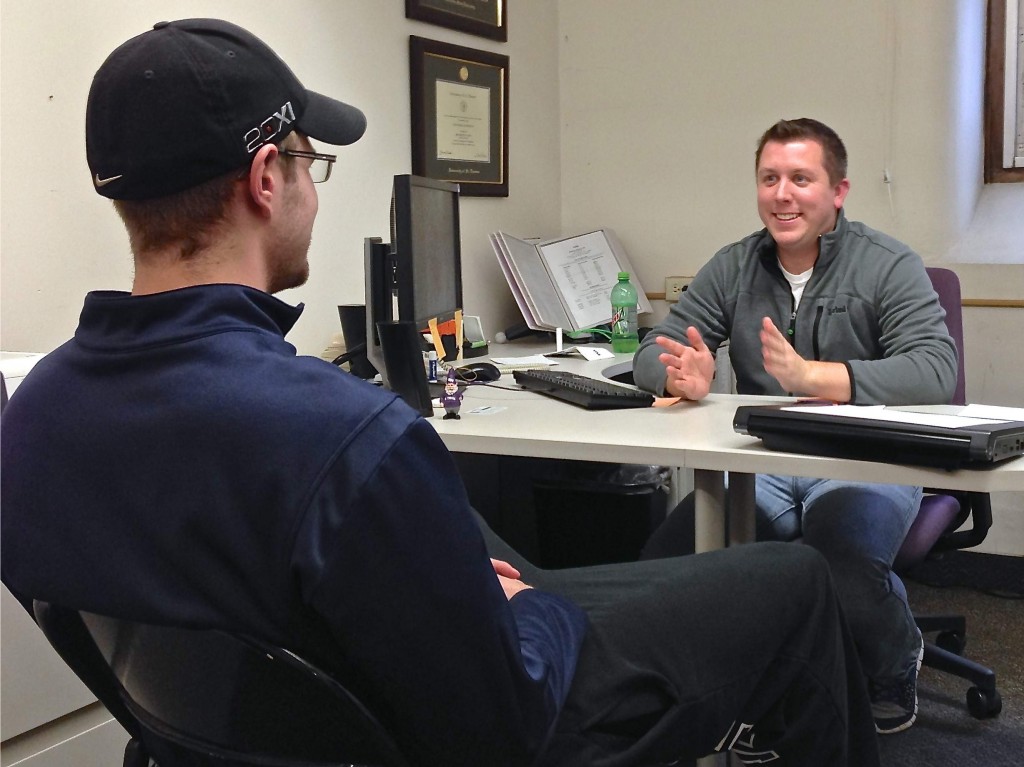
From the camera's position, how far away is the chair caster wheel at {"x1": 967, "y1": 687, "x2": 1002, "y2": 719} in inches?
82.6

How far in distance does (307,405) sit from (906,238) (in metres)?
2.75

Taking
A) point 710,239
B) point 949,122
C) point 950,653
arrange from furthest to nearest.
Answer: point 710,239
point 949,122
point 950,653

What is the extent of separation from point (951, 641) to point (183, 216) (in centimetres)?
208

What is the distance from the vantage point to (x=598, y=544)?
2516 millimetres

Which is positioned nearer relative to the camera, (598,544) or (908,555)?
(908,555)

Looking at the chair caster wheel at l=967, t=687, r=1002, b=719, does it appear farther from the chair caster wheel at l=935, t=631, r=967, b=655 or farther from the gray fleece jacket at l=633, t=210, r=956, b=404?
the gray fleece jacket at l=633, t=210, r=956, b=404

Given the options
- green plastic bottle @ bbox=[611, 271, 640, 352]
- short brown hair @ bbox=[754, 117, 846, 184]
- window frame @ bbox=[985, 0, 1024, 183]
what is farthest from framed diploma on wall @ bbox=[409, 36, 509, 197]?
window frame @ bbox=[985, 0, 1024, 183]

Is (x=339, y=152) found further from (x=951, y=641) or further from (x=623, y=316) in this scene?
(x=951, y=641)

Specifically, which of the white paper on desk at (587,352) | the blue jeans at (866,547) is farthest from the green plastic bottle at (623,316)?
the blue jeans at (866,547)

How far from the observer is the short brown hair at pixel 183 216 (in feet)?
2.98

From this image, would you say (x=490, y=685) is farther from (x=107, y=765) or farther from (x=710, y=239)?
(x=710, y=239)

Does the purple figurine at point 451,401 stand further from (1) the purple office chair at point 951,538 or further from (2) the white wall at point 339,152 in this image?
(1) the purple office chair at point 951,538

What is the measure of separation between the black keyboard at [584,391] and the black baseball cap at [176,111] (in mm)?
1004

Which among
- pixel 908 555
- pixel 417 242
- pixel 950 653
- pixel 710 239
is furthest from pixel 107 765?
pixel 710 239
